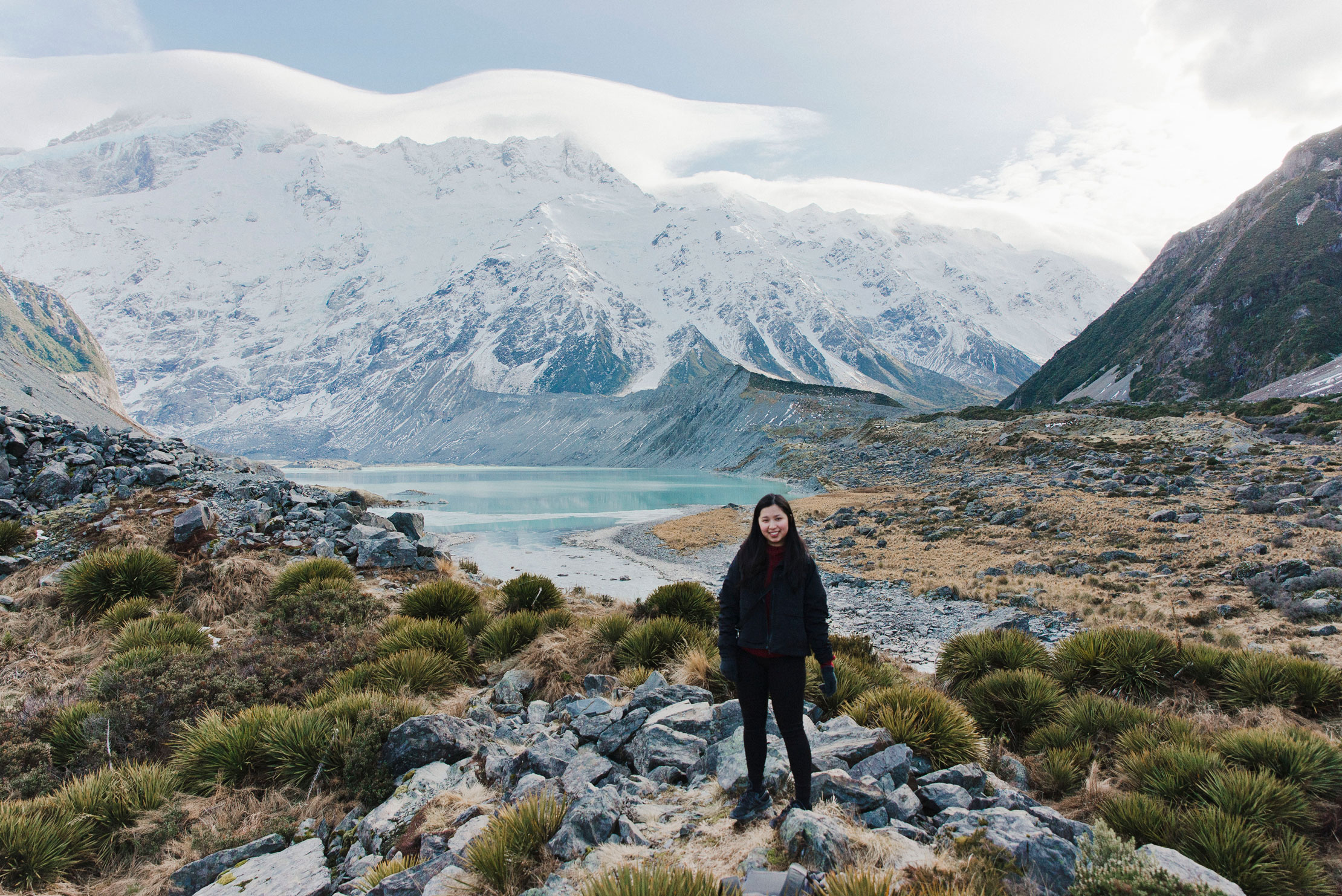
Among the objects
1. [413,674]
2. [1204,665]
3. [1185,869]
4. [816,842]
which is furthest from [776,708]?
[1204,665]

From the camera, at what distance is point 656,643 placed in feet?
27.9

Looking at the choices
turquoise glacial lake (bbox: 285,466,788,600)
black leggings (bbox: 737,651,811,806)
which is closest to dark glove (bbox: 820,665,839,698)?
black leggings (bbox: 737,651,811,806)

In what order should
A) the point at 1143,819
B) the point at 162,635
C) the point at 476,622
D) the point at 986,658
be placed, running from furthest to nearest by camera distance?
the point at 476,622
the point at 162,635
the point at 986,658
the point at 1143,819

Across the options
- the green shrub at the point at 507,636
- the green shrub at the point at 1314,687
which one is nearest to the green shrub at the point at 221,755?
the green shrub at the point at 507,636

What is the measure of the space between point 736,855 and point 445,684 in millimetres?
5251

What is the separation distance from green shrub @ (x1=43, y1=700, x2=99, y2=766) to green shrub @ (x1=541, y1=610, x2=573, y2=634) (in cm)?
516

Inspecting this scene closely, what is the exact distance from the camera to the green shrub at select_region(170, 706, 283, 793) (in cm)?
560

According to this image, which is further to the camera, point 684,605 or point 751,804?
point 684,605

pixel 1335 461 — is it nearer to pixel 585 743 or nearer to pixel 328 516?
pixel 585 743

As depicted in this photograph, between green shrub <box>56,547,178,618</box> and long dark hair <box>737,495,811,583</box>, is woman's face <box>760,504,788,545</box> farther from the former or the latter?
green shrub <box>56,547,178,618</box>

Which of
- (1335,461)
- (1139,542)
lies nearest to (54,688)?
(1139,542)

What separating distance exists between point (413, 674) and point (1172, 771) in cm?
774

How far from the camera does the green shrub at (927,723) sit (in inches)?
200

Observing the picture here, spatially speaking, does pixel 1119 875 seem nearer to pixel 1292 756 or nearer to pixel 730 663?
pixel 730 663
